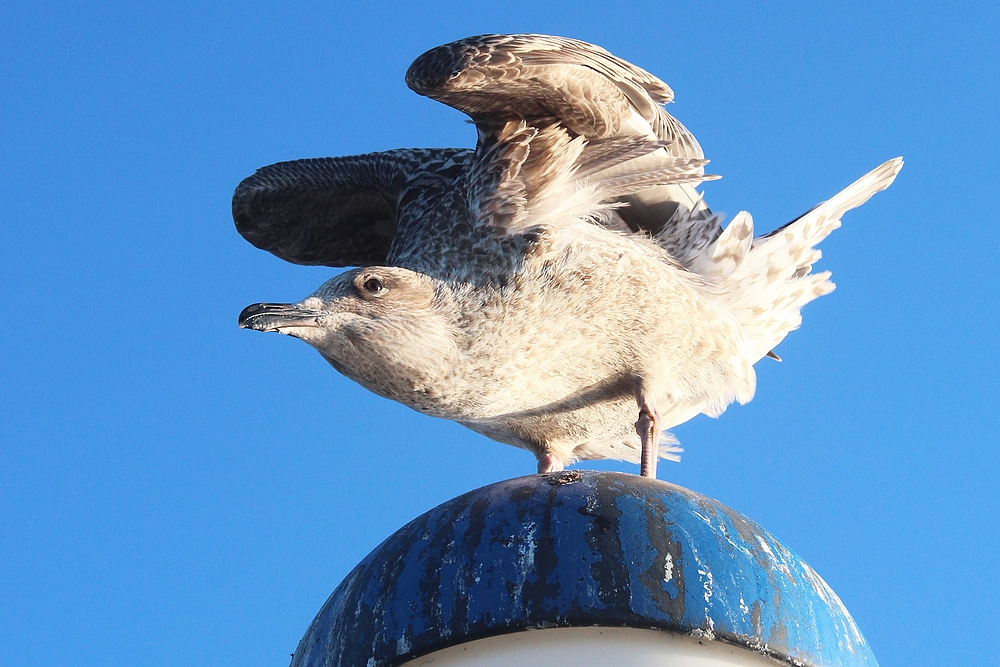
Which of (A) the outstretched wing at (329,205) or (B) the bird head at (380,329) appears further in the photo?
(A) the outstretched wing at (329,205)

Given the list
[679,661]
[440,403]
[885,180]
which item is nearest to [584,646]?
[679,661]

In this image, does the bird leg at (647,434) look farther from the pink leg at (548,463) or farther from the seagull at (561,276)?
the pink leg at (548,463)

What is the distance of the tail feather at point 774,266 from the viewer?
6594 millimetres

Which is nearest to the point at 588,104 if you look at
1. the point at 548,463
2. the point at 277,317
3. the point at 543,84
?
the point at 543,84

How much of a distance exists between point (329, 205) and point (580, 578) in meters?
4.70

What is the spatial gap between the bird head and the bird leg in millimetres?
1034

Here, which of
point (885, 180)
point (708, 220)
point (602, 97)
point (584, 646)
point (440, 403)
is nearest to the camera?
point (584, 646)

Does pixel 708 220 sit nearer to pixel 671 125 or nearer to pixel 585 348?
pixel 671 125

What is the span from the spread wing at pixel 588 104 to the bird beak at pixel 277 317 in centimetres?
127

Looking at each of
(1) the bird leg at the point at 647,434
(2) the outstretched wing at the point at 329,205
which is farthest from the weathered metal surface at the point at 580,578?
(2) the outstretched wing at the point at 329,205

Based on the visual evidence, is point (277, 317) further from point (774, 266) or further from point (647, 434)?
point (774, 266)

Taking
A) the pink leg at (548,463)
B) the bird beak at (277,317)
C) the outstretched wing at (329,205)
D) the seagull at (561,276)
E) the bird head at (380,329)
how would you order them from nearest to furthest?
the bird beak at (277,317) < the bird head at (380,329) < the seagull at (561,276) < the pink leg at (548,463) < the outstretched wing at (329,205)

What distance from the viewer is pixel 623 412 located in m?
6.47

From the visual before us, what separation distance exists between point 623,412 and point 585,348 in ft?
2.06
